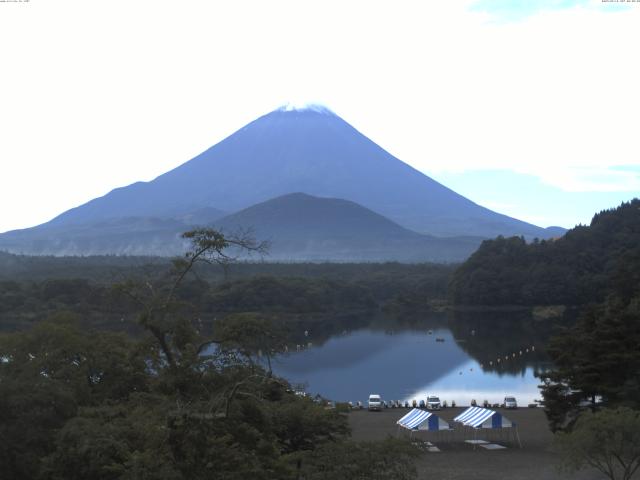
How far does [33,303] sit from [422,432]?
30.0 metres

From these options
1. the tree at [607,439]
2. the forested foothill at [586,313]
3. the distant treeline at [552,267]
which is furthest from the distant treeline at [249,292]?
the tree at [607,439]

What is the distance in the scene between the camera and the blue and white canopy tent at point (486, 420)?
49.2ft

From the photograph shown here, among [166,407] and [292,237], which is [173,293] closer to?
[166,407]

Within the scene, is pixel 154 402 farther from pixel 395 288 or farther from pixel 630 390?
pixel 395 288

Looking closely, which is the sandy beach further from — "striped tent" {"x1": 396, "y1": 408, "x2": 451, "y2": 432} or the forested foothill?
the forested foothill

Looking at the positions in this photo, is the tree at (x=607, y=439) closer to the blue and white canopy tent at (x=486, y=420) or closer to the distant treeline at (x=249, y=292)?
the blue and white canopy tent at (x=486, y=420)

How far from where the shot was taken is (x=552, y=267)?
5231 centimetres

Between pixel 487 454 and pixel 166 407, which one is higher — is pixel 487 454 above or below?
below

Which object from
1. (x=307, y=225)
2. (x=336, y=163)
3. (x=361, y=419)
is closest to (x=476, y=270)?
(x=361, y=419)

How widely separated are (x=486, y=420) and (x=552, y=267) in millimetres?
39008

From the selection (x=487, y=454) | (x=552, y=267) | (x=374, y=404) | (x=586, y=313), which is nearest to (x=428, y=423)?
(x=487, y=454)

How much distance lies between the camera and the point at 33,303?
41.5 m

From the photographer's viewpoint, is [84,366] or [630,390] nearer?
[84,366]

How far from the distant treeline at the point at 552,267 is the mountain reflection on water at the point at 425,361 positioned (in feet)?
26.1
